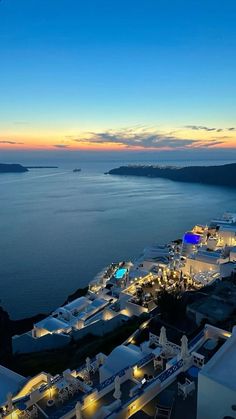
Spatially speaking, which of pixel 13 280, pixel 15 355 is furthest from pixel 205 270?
pixel 13 280

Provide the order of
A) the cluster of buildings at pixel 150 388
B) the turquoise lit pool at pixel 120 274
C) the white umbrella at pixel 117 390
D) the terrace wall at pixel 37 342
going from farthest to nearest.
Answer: the turquoise lit pool at pixel 120 274, the terrace wall at pixel 37 342, the white umbrella at pixel 117 390, the cluster of buildings at pixel 150 388

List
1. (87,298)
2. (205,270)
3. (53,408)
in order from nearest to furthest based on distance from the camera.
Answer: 1. (53,408)
2. (205,270)
3. (87,298)

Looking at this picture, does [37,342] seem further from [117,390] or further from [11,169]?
[11,169]

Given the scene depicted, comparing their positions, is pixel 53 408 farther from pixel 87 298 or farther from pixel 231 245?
pixel 231 245

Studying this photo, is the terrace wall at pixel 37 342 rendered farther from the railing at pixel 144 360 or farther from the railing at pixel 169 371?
the railing at pixel 169 371

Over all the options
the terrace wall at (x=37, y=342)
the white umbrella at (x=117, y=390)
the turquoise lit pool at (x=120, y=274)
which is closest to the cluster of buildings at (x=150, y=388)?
the white umbrella at (x=117, y=390)

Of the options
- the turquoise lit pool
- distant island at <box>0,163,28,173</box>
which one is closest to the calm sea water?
the turquoise lit pool
